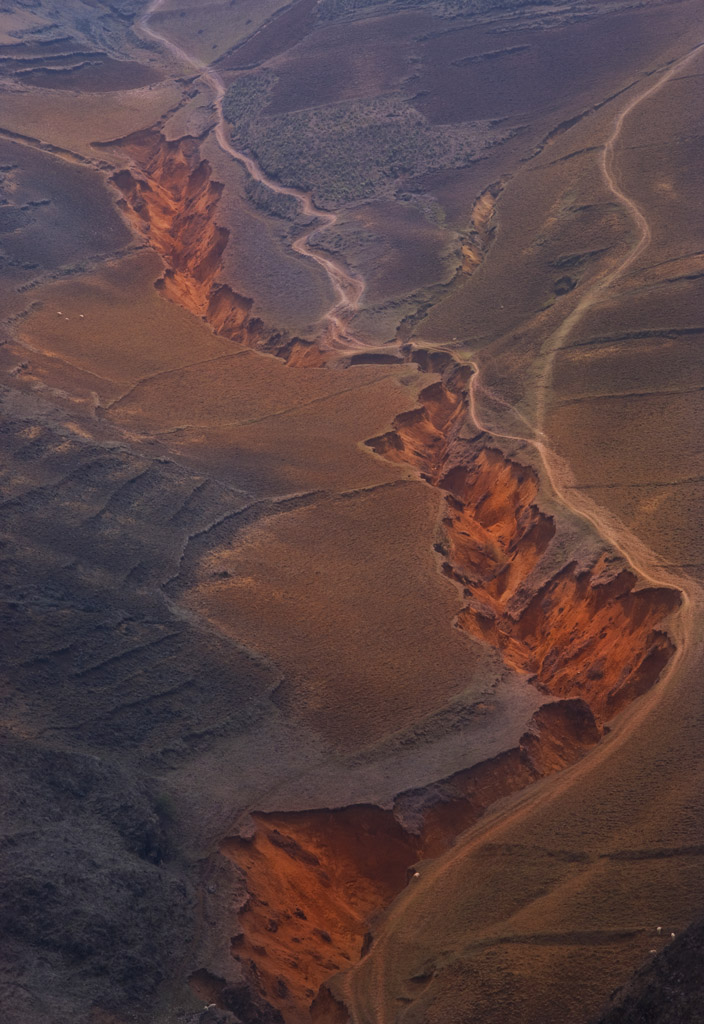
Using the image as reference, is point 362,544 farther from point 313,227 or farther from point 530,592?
point 313,227

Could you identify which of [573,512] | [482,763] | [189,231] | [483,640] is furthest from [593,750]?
[189,231]

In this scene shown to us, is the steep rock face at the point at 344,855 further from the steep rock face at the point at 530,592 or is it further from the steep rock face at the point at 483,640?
the steep rock face at the point at 530,592

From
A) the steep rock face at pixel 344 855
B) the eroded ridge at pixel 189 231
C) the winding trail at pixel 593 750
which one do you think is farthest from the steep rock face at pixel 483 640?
the eroded ridge at pixel 189 231

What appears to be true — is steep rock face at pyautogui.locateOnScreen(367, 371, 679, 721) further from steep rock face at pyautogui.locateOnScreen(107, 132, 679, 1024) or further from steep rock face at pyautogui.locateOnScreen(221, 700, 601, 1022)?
steep rock face at pyautogui.locateOnScreen(221, 700, 601, 1022)

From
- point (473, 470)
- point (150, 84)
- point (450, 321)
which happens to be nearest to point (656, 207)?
point (450, 321)

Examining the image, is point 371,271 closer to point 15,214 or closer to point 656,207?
point 656,207

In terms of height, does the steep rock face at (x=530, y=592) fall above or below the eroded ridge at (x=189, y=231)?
below

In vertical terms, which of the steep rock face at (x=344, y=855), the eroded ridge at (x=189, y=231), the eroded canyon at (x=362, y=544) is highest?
the eroded ridge at (x=189, y=231)
